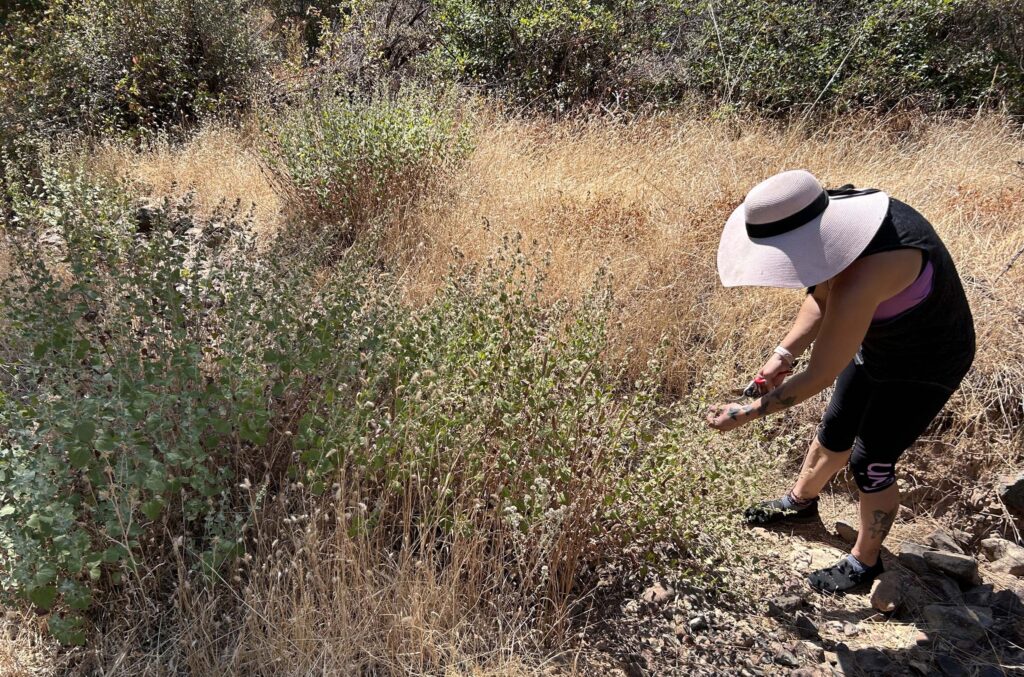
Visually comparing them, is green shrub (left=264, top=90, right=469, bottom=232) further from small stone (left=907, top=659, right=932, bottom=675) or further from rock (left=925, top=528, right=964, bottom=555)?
small stone (left=907, top=659, right=932, bottom=675)

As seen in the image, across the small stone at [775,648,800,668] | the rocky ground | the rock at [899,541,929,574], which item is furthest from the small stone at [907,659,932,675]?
the rock at [899,541,929,574]

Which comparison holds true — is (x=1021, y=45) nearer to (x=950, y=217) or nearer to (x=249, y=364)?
(x=950, y=217)

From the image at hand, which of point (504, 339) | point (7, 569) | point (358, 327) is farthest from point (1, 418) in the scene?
point (504, 339)

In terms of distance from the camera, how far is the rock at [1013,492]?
121 inches

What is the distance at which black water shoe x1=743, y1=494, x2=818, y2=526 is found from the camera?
3.00 meters

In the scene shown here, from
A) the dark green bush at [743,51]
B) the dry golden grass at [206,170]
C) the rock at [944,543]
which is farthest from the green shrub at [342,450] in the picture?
the dark green bush at [743,51]

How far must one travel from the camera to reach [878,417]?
243 centimetres

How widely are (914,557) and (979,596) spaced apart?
0.25m

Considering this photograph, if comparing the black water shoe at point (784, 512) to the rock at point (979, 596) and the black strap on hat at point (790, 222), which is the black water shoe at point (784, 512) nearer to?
the rock at point (979, 596)

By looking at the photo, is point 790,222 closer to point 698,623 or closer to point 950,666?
point 698,623

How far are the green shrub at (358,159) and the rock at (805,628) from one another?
3.34 m

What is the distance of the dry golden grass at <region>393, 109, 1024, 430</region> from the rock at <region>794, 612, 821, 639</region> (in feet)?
3.31

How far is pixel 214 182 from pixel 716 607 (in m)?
5.24

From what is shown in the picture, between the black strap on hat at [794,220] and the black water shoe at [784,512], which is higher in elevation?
the black strap on hat at [794,220]
